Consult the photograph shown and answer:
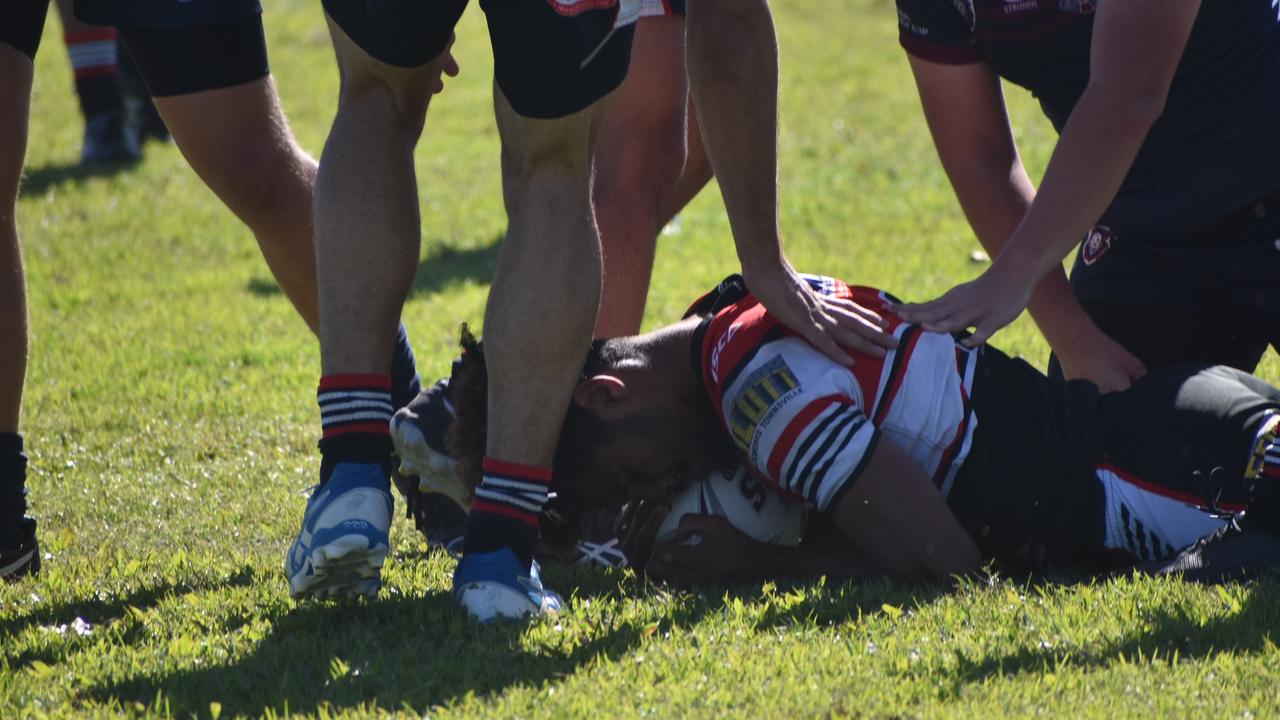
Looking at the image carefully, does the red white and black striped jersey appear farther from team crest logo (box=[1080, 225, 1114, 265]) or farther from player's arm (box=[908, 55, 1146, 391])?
team crest logo (box=[1080, 225, 1114, 265])

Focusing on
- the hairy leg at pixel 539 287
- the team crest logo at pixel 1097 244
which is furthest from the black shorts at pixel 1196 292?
the hairy leg at pixel 539 287

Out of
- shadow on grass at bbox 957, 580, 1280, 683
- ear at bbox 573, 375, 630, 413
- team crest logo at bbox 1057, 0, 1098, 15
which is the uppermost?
team crest logo at bbox 1057, 0, 1098, 15

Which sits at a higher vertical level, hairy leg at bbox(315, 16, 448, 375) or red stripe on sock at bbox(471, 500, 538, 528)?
hairy leg at bbox(315, 16, 448, 375)

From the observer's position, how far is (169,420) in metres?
5.34

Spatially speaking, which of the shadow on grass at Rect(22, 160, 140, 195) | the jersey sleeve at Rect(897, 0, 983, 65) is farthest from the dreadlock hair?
the shadow on grass at Rect(22, 160, 140, 195)

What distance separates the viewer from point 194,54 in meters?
3.66

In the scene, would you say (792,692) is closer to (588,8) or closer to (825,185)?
(588,8)

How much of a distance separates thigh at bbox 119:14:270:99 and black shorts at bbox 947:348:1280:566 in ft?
6.33

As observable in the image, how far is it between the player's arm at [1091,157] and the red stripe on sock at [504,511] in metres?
0.95

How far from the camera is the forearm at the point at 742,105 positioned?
11.1 ft

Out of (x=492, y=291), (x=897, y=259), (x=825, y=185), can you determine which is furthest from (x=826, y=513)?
(x=825, y=185)

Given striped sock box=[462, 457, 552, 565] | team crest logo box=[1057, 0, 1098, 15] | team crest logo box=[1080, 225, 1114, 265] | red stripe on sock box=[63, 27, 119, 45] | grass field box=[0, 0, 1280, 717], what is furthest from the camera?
red stripe on sock box=[63, 27, 119, 45]

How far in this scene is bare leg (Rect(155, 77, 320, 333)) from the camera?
3.72m

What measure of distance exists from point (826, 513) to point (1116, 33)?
119cm
